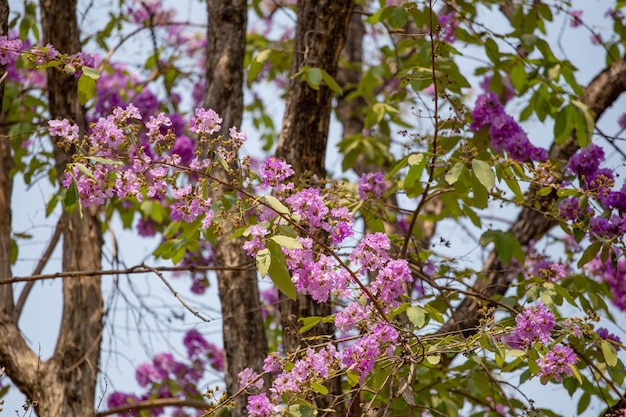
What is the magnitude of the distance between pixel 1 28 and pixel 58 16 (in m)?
0.96

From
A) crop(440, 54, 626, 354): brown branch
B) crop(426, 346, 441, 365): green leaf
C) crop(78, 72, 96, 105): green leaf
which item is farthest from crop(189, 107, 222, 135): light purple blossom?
crop(440, 54, 626, 354): brown branch

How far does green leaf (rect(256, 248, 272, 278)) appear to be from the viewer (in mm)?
1851

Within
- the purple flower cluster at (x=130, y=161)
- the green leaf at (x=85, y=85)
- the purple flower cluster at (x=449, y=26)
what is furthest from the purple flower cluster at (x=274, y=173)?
the purple flower cluster at (x=449, y=26)

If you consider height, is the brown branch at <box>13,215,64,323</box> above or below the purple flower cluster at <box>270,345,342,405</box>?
above

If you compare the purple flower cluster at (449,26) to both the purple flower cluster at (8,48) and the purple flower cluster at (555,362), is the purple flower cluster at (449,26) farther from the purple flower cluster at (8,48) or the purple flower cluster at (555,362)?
the purple flower cluster at (8,48)

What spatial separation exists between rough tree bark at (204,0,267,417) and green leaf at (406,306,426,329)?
2.53ft

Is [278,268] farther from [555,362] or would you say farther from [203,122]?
[555,362]

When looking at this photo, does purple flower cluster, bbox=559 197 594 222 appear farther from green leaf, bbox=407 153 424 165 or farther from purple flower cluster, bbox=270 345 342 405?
purple flower cluster, bbox=270 345 342 405

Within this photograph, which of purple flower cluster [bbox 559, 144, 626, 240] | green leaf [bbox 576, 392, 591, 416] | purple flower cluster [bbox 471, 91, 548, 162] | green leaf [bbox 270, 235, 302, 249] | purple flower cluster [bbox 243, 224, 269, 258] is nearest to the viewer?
green leaf [bbox 270, 235, 302, 249]

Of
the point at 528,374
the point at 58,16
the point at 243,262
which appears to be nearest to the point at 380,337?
the point at 528,374

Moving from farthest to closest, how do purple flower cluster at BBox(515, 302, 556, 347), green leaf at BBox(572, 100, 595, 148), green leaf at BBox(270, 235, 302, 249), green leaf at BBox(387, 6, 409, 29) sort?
green leaf at BBox(572, 100, 595, 148), green leaf at BBox(387, 6, 409, 29), purple flower cluster at BBox(515, 302, 556, 347), green leaf at BBox(270, 235, 302, 249)

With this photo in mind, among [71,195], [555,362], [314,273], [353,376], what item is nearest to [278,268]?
[314,273]

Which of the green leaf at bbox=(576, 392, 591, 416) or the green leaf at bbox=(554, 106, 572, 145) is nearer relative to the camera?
the green leaf at bbox=(576, 392, 591, 416)

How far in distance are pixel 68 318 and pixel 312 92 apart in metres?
1.30
